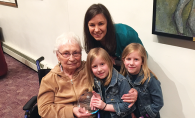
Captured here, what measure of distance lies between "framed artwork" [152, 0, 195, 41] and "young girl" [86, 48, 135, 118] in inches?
21.8

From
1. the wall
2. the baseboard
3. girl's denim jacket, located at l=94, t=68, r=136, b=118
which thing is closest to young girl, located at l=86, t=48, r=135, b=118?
girl's denim jacket, located at l=94, t=68, r=136, b=118

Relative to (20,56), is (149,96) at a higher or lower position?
higher

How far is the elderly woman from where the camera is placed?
55.3 inches

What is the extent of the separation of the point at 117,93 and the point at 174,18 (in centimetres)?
76

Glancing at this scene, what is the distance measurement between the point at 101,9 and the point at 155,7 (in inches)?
18.2

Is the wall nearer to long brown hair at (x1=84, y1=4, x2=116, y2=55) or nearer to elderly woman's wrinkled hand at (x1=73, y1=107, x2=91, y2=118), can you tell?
long brown hair at (x1=84, y1=4, x2=116, y2=55)

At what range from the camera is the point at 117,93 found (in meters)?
1.36

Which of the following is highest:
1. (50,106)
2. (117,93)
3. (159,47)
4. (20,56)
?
(159,47)

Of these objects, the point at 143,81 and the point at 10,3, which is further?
the point at 10,3

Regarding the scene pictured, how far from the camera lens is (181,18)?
4.48ft

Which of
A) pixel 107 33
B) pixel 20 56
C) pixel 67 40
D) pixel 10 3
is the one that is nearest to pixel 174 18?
pixel 107 33

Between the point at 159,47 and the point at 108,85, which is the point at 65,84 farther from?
the point at 159,47

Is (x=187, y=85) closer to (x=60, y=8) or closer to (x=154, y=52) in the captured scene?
(x=154, y=52)

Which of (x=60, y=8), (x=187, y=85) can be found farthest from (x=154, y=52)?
(x=60, y=8)
